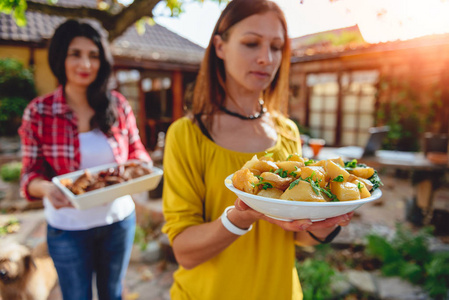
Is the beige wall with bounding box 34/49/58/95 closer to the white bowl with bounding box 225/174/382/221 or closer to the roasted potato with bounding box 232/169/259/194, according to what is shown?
the roasted potato with bounding box 232/169/259/194

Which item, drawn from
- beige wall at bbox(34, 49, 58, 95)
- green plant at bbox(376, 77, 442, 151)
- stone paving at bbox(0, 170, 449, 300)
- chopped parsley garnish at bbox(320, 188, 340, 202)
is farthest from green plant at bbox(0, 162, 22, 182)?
green plant at bbox(376, 77, 442, 151)

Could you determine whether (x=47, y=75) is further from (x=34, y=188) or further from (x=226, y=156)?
(x=226, y=156)

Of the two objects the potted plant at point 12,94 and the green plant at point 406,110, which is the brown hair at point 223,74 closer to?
the green plant at point 406,110

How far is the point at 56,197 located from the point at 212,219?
1077 mm

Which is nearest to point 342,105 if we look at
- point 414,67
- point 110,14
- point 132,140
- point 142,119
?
point 414,67

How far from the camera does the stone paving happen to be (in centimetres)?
323

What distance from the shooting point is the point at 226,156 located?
134cm

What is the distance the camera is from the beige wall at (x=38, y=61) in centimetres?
928

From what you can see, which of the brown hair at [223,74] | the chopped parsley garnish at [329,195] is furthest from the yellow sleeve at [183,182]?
the chopped parsley garnish at [329,195]

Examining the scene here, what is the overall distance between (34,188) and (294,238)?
1.68 metres

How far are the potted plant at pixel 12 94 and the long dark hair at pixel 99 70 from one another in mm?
8235

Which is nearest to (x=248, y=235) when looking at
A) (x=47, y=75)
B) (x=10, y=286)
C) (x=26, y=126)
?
(x=26, y=126)

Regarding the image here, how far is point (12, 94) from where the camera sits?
31.1ft

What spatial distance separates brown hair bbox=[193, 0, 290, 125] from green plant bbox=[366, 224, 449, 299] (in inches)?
107
